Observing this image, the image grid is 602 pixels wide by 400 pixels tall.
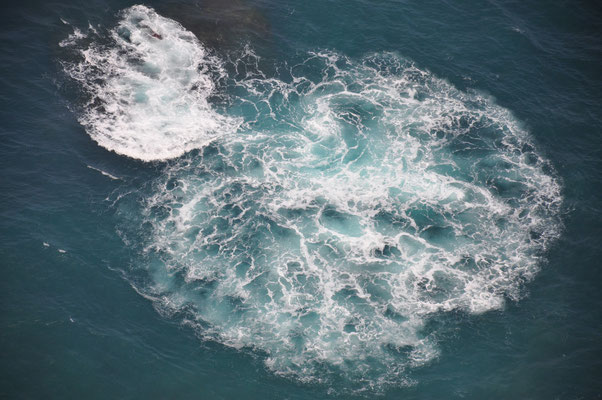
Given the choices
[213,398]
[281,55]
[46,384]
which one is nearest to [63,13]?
[281,55]

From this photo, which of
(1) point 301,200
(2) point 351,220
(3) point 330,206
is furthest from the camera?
(1) point 301,200

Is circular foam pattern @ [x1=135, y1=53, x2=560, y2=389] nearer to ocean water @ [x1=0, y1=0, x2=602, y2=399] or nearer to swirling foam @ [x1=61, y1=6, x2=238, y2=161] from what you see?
ocean water @ [x1=0, y1=0, x2=602, y2=399]

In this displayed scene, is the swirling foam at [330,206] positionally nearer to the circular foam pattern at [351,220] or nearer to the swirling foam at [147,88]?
the circular foam pattern at [351,220]

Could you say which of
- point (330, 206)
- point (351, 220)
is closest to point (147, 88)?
point (330, 206)

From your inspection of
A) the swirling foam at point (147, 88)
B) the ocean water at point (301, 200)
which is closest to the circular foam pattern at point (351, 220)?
the ocean water at point (301, 200)

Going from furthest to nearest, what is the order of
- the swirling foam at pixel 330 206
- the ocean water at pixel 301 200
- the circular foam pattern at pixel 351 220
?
the swirling foam at pixel 330 206, the circular foam pattern at pixel 351 220, the ocean water at pixel 301 200

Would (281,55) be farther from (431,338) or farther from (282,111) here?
(431,338)

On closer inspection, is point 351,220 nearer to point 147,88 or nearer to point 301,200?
point 301,200
